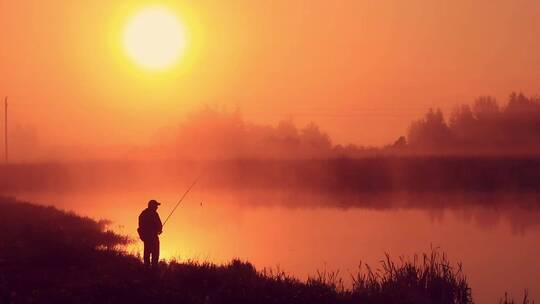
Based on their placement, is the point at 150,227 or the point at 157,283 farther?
the point at 150,227

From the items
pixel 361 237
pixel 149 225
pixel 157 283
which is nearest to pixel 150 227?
pixel 149 225

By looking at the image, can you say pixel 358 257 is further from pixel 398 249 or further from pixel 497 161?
pixel 497 161

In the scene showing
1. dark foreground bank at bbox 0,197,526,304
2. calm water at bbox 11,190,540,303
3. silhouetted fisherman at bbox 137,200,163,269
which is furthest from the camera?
calm water at bbox 11,190,540,303

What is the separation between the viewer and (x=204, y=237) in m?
46.0

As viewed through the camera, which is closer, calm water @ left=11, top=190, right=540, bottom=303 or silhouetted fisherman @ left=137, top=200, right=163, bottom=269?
silhouetted fisherman @ left=137, top=200, right=163, bottom=269

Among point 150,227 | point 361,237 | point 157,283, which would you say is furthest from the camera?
point 361,237

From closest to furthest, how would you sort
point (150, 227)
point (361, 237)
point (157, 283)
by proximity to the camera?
point (157, 283), point (150, 227), point (361, 237)

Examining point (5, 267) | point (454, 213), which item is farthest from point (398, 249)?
point (454, 213)

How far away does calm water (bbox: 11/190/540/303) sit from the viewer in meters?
31.7

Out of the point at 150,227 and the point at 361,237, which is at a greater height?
the point at 150,227

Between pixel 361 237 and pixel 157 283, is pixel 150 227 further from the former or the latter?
pixel 361 237

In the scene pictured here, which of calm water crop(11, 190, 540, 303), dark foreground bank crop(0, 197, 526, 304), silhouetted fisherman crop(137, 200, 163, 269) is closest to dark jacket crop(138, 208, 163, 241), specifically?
silhouetted fisherman crop(137, 200, 163, 269)

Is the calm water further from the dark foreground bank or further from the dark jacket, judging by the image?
the dark jacket

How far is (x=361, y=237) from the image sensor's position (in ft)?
149
